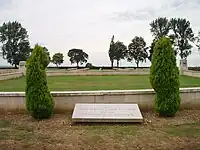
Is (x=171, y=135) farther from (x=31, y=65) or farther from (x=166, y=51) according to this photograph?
(x=31, y=65)

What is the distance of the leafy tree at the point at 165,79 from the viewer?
23.5 ft

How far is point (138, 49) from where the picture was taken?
4778 cm

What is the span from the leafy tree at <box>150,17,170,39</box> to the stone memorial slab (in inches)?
1654

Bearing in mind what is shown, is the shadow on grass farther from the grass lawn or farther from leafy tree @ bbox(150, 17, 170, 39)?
leafy tree @ bbox(150, 17, 170, 39)

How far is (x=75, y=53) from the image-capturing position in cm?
5231

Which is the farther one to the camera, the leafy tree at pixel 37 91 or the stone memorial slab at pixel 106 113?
the leafy tree at pixel 37 91

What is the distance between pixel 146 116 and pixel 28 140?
3.09m

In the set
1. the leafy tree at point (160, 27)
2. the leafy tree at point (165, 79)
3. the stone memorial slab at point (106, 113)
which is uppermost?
the leafy tree at point (160, 27)

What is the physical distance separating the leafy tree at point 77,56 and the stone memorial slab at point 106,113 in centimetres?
4514

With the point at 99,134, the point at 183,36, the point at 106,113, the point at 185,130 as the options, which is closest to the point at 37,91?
the point at 106,113

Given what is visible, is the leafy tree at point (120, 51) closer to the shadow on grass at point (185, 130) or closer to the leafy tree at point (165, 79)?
the leafy tree at point (165, 79)

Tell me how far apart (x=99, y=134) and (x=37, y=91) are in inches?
77.5

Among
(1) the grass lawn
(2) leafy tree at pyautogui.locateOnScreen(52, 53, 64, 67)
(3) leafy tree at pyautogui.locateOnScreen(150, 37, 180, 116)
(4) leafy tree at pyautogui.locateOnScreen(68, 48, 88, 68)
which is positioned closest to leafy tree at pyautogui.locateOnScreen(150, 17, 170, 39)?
(4) leafy tree at pyautogui.locateOnScreen(68, 48, 88, 68)

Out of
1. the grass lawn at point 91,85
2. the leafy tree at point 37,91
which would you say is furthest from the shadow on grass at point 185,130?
the grass lawn at point 91,85
